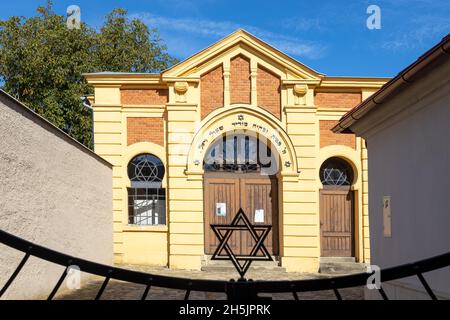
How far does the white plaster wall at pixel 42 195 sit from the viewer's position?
7035mm

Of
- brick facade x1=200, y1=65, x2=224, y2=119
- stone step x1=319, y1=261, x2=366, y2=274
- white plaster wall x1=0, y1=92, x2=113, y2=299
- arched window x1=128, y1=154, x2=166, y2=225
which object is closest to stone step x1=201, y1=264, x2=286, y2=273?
stone step x1=319, y1=261, x2=366, y2=274

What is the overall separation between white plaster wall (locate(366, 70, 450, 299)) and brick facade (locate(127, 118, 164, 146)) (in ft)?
24.4

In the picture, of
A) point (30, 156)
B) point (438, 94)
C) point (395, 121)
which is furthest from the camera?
point (30, 156)

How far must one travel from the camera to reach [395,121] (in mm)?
6770

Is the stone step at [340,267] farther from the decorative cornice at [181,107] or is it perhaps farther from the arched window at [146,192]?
the decorative cornice at [181,107]

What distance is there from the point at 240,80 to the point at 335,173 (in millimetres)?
3801

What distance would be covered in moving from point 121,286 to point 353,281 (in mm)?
9276

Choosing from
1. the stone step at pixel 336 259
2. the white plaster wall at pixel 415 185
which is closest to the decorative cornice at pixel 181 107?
the stone step at pixel 336 259

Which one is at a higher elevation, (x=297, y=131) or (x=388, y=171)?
(x=297, y=131)

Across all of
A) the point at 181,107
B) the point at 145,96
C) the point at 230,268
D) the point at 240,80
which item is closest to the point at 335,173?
the point at 240,80

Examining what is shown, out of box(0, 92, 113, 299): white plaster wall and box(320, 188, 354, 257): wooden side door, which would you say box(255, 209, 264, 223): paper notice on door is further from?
box(0, 92, 113, 299): white plaster wall

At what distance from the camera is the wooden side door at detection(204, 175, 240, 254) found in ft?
46.3
